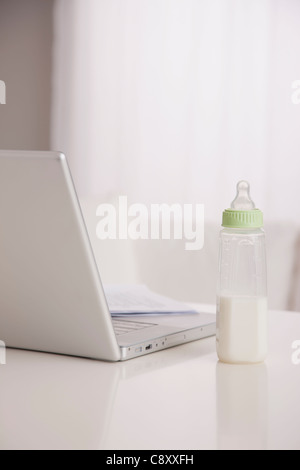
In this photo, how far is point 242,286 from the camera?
Answer: 37.8 inches

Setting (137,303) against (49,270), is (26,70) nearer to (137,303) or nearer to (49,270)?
(137,303)

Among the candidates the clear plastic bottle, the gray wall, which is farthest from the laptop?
the gray wall

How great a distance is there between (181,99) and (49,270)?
2.48 m

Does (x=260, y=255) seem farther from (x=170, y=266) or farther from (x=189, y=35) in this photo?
(x=189, y=35)

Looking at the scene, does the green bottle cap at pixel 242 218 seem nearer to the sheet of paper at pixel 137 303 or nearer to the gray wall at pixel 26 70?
the sheet of paper at pixel 137 303

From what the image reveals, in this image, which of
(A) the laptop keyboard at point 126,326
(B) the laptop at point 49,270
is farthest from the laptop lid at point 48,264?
(A) the laptop keyboard at point 126,326

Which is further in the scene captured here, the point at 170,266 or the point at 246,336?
the point at 170,266

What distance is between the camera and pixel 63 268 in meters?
0.90

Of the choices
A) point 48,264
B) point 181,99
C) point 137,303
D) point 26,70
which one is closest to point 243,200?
point 48,264

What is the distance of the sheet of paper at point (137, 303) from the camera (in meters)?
1.21

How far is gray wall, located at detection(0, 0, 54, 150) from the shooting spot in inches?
145

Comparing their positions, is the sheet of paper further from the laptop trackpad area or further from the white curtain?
the white curtain

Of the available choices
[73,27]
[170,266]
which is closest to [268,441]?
[170,266]
